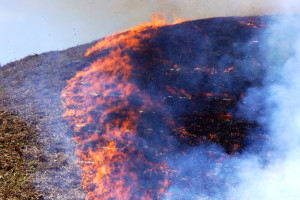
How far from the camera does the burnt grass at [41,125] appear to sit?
723cm

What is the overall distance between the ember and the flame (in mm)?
24

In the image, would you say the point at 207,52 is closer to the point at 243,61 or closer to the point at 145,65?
the point at 243,61

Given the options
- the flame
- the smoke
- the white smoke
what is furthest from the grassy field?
the white smoke

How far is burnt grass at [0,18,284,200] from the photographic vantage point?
723 centimetres

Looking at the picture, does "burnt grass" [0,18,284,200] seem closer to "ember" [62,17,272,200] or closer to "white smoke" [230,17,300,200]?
"ember" [62,17,272,200]

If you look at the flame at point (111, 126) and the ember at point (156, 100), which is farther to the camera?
A: the ember at point (156, 100)

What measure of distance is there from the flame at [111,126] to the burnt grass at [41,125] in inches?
14.6

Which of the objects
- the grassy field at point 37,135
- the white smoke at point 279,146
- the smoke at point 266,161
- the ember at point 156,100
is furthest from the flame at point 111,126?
the white smoke at point 279,146

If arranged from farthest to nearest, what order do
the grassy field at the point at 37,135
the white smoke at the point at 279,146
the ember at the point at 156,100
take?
the ember at the point at 156,100 → the grassy field at the point at 37,135 → the white smoke at the point at 279,146

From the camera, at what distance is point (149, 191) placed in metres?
6.99

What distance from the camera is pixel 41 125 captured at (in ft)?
31.4

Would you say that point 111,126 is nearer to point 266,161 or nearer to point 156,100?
point 156,100

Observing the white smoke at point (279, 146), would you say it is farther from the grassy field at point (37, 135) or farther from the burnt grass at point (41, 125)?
the grassy field at point (37, 135)

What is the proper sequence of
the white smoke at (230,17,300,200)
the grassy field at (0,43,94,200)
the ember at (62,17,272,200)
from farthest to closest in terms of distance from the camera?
the ember at (62,17,272,200) < the grassy field at (0,43,94,200) < the white smoke at (230,17,300,200)
